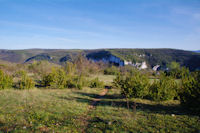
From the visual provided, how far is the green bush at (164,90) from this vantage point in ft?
36.2

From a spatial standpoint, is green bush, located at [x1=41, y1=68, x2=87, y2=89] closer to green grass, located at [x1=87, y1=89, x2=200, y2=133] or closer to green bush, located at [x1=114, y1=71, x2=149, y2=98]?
green bush, located at [x1=114, y1=71, x2=149, y2=98]

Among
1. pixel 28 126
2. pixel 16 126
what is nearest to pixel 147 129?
pixel 28 126

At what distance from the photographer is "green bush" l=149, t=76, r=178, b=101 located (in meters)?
11.0

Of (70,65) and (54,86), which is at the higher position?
(70,65)

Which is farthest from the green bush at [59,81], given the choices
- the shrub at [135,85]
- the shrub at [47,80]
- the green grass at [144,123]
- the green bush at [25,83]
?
the green grass at [144,123]

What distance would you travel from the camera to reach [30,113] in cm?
777

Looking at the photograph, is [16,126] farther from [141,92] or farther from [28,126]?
[141,92]

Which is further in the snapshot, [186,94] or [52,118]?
[186,94]

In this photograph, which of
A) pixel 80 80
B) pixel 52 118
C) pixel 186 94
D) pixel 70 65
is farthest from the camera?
pixel 70 65

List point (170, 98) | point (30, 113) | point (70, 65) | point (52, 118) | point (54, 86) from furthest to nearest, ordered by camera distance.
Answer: point (70, 65) → point (54, 86) → point (170, 98) → point (30, 113) → point (52, 118)

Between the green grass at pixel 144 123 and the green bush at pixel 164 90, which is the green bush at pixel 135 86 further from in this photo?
the green grass at pixel 144 123

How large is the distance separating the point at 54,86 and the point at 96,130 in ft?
44.1

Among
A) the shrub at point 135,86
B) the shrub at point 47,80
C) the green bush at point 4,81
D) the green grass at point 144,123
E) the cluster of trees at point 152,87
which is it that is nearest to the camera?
the green grass at point 144,123

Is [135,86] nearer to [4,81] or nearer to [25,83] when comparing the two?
[25,83]
